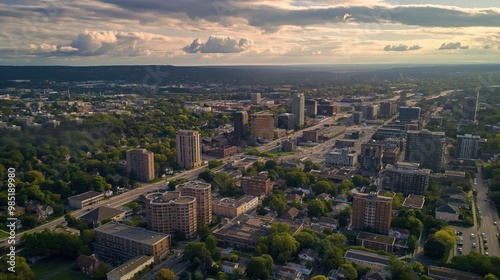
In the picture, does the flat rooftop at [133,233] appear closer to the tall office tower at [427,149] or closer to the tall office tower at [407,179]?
the tall office tower at [407,179]

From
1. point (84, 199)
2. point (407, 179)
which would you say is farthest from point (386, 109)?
point (84, 199)

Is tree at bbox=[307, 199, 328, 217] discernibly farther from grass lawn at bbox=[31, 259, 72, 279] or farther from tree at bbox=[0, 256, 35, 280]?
tree at bbox=[0, 256, 35, 280]

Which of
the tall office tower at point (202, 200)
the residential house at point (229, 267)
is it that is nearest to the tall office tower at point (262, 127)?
the tall office tower at point (202, 200)

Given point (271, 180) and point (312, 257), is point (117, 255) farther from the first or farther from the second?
point (271, 180)

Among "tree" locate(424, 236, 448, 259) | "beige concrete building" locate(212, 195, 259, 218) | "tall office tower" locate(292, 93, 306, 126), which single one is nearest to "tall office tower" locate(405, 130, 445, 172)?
"tree" locate(424, 236, 448, 259)

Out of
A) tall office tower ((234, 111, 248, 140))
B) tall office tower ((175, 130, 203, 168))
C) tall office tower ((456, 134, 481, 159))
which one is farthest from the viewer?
tall office tower ((234, 111, 248, 140))

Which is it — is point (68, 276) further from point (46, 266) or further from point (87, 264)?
point (46, 266)
